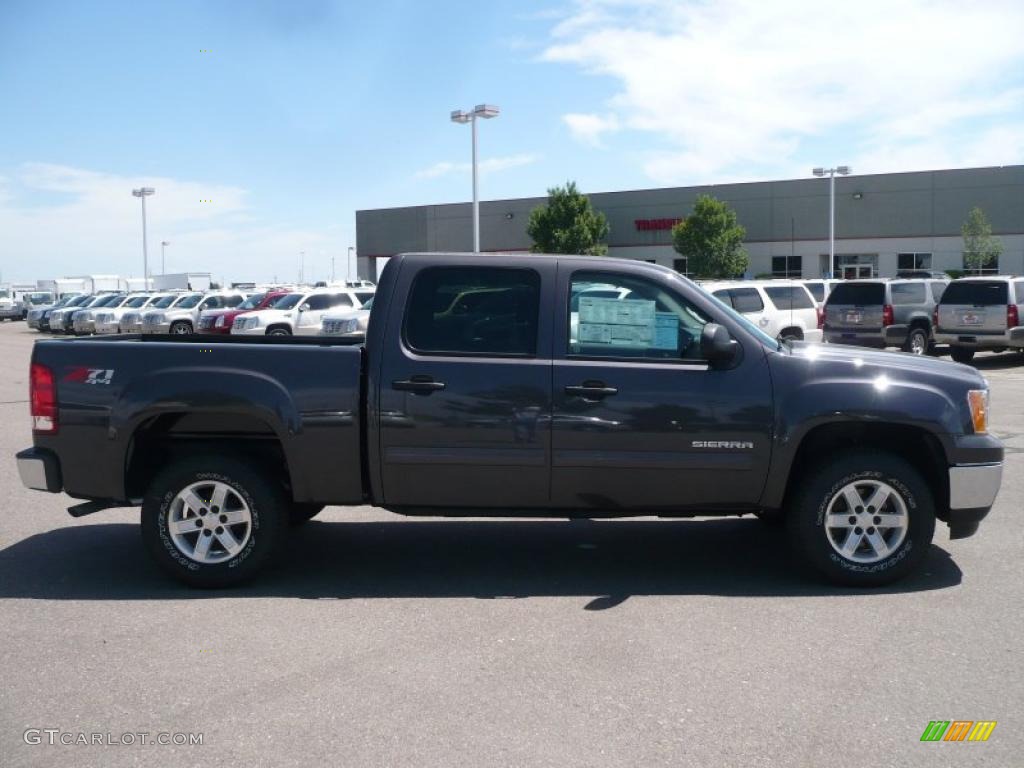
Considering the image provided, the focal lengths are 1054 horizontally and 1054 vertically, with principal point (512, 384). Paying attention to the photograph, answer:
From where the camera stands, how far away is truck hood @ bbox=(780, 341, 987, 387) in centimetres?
600

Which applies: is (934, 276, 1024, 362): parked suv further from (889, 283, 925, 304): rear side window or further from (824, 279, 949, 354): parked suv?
(889, 283, 925, 304): rear side window

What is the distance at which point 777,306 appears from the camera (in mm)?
21266

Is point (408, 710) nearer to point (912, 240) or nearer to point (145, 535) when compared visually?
point (145, 535)

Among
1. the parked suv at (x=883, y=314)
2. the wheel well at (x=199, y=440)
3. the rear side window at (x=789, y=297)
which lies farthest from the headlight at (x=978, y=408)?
the parked suv at (x=883, y=314)

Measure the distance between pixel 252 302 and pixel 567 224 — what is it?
2880cm

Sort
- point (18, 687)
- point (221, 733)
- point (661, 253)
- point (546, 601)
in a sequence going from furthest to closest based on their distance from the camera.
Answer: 1. point (661, 253)
2. point (546, 601)
3. point (18, 687)
4. point (221, 733)

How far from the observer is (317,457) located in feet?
19.8

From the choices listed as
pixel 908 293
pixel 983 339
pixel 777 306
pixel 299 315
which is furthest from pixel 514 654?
Answer: pixel 299 315

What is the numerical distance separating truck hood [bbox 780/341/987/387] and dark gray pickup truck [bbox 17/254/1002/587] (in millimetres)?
17

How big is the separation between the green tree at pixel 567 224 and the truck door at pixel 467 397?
175ft

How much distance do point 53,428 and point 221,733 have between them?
2.72 m

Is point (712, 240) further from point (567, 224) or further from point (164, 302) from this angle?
point (164, 302)

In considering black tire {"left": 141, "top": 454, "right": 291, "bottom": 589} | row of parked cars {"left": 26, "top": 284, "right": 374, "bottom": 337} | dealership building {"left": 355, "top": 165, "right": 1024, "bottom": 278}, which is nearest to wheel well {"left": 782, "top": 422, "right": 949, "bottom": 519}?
black tire {"left": 141, "top": 454, "right": 291, "bottom": 589}

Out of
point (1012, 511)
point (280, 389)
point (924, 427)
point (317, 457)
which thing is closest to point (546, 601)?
point (317, 457)
